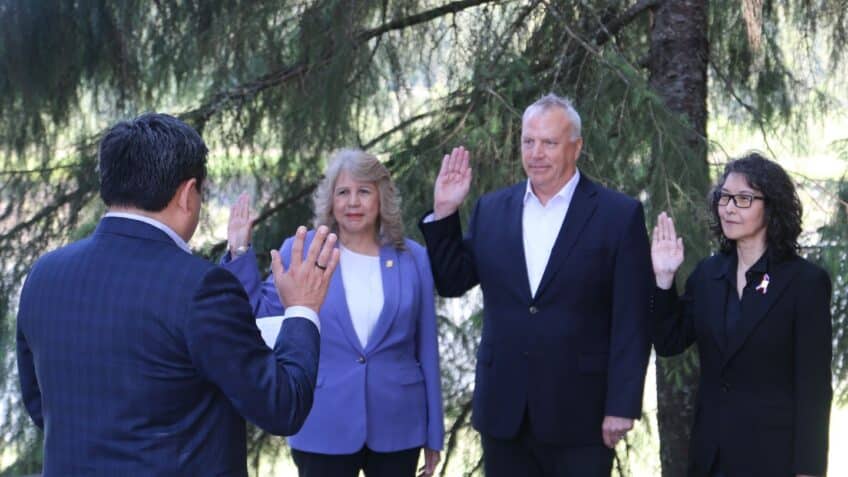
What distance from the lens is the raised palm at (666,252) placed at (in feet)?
10.4

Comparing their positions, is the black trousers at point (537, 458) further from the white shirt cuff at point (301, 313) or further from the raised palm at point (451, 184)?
the white shirt cuff at point (301, 313)

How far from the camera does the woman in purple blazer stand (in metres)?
3.30

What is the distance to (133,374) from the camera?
79.9 inches

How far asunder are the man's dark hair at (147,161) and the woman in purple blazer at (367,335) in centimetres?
110

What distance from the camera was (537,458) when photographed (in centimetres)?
329

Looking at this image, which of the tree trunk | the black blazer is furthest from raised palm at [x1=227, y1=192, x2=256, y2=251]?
the tree trunk

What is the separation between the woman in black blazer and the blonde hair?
756mm

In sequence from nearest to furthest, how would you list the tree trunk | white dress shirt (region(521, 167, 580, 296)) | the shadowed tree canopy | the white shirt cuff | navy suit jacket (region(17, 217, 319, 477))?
navy suit jacket (region(17, 217, 319, 477)), the white shirt cuff, white dress shirt (region(521, 167, 580, 296)), the shadowed tree canopy, the tree trunk

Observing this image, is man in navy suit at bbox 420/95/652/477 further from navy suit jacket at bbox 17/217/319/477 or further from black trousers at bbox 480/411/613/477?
navy suit jacket at bbox 17/217/319/477

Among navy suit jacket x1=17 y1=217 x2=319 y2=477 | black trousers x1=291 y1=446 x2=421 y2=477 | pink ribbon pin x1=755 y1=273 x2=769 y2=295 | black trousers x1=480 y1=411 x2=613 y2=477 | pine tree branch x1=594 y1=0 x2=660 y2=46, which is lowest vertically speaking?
black trousers x1=291 y1=446 x2=421 y2=477

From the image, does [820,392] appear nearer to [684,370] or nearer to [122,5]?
[684,370]

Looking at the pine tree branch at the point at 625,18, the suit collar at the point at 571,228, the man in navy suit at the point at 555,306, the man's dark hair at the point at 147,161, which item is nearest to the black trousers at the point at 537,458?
the man in navy suit at the point at 555,306

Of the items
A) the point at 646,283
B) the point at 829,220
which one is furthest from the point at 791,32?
the point at 646,283

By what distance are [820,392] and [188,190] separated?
1765 mm
